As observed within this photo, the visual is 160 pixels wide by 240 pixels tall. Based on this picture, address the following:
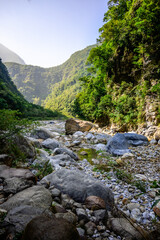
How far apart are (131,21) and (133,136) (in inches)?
436

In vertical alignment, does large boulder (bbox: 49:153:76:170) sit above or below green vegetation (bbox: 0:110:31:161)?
below

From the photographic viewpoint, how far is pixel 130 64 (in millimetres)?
12336

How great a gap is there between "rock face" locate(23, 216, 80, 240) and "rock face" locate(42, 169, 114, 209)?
1.38 metres

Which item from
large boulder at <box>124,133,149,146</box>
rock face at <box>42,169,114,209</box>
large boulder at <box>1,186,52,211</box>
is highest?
large boulder at <box>1,186,52,211</box>

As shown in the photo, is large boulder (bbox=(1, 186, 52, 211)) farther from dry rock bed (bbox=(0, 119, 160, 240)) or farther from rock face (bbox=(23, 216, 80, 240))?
rock face (bbox=(23, 216, 80, 240))

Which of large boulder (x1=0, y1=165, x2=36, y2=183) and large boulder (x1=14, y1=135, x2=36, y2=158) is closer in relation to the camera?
large boulder (x1=0, y1=165, x2=36, y2=183)

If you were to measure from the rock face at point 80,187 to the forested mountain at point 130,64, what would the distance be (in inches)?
301

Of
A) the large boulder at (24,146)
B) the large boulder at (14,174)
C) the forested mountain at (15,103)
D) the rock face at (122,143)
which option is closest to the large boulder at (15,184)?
the large boulder at (14,174)

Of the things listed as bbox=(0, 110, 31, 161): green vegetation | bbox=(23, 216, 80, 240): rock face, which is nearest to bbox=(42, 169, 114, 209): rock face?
bbox=(23, 216, 80, 240): rock face

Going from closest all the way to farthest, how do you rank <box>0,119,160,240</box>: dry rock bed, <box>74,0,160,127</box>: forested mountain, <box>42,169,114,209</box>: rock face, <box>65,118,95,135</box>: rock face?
<box>0,119,160,240</box>: dry rock bed
<box>42,169,114,209</box>: rock face
<box>74,0,160,127</box>: forested mountain
<box>65,118,95,135</box>: rock face

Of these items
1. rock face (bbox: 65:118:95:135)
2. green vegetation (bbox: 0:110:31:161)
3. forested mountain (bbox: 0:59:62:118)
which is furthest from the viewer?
forested mountain (bbox: 0:59:62:118)

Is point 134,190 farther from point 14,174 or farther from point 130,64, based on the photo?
point 130,64

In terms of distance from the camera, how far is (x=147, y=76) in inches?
398

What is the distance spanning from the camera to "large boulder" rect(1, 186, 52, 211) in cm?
182
